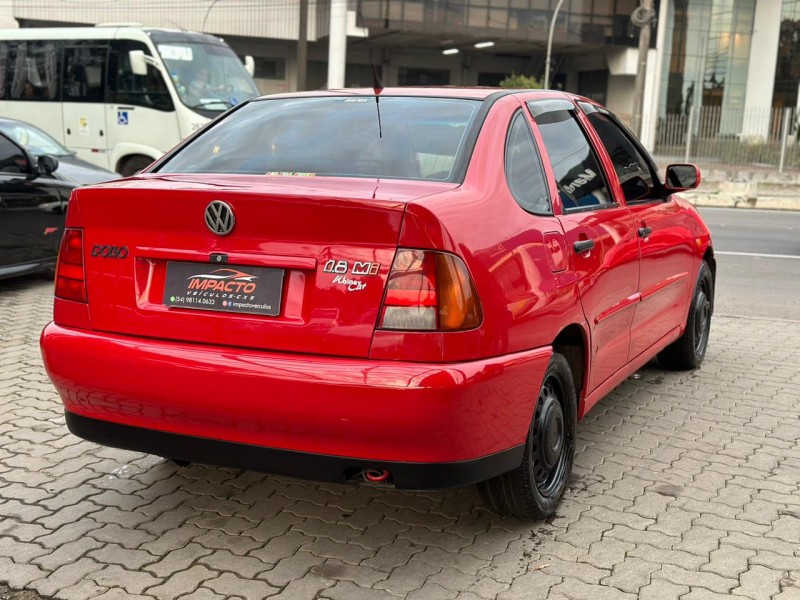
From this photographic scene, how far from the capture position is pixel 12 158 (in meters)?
8.10

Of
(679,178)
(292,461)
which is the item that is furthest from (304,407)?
(679,178)

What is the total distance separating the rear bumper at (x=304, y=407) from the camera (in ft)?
9.30

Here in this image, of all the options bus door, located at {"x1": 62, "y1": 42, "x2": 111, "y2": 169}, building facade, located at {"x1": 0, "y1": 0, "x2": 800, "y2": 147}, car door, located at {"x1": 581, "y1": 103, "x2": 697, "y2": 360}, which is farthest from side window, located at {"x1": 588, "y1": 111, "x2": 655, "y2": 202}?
building facade, located at {"x1": 0, "y1": 0, "x2": 800, "y2": 147}

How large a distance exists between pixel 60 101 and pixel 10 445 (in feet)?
43.8

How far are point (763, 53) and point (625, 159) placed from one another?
39240mm

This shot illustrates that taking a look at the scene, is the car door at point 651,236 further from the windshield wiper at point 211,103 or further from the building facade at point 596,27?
Answer: the building facade at point 596,27

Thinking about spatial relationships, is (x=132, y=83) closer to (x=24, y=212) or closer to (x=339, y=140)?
(x=24, y=212)

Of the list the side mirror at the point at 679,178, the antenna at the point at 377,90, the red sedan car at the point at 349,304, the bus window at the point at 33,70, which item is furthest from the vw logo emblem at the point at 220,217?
the bus window at the point at 33,70

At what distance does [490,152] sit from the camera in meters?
3.44

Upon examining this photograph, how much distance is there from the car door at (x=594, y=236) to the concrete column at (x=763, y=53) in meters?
38.8

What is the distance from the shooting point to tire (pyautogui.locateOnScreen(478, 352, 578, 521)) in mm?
3398

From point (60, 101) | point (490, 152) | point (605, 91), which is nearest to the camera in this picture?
point (490, 152)

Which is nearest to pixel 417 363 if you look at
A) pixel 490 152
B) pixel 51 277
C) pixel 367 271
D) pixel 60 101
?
pixel 367 271

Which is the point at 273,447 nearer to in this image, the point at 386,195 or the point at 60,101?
the point at 386,195
